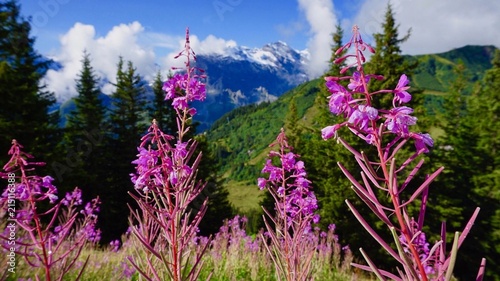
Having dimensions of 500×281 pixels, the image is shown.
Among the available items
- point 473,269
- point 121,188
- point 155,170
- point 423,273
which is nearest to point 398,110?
point 423,273

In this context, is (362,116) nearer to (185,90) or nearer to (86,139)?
(185,90)

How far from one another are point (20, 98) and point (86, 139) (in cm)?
875

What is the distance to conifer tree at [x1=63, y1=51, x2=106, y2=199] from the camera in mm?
18359

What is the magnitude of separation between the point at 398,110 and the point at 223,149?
7359 inches

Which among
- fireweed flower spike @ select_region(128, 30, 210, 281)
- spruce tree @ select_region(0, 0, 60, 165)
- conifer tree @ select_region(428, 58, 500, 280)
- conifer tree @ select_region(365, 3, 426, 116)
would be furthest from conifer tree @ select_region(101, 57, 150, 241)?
conifer tree @ select_region(428, 58, 500, 280)

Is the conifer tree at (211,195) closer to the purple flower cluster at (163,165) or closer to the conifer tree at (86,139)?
the conifer tree at (86,139)

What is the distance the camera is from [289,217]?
2.83 meters

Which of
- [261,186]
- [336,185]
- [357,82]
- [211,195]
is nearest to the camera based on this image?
[357,82]

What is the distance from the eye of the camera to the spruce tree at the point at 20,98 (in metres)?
14.0

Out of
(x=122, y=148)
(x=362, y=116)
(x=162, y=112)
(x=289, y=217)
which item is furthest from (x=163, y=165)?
(x=162, y=112)

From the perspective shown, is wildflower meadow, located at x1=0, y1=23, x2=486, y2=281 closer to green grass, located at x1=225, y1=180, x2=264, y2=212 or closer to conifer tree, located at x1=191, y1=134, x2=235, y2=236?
conifer tree, located at x1=191, y1=134, x2=235, y2=236

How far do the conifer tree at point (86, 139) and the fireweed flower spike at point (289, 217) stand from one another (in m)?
17.4

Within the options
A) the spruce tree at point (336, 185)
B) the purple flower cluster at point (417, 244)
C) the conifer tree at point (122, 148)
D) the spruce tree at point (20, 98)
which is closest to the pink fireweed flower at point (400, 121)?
the purple flower cluster at point (417, 244)

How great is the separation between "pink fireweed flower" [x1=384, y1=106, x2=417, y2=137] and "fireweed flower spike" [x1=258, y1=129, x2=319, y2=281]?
1.18 metres
